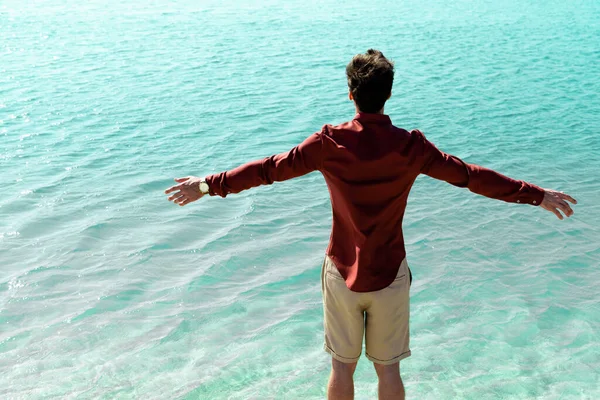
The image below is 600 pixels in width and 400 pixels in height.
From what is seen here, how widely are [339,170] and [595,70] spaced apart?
1684cm

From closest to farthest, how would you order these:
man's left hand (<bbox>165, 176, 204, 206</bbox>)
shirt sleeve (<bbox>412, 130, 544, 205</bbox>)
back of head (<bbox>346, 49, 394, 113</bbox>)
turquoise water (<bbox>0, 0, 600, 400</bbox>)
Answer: back of head (<bbox>346, 49, 394, 113</bbox>) → shirt sleeve (<bbox>412, 130, 544, 205</bbox>) → man's left hand (<bbox>165, 176, 204, 206</bbox>) → turquoise water (<bbox>0, 0, 600, 400</bbox>)

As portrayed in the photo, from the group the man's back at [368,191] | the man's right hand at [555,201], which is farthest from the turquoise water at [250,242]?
the man's right hand at [555,201]

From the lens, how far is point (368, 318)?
10.7 feet

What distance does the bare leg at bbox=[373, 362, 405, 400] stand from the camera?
10.9ft

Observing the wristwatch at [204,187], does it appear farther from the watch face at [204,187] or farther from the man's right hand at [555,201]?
the man's right hand at [555,201]

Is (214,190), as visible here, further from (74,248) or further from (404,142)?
(74,248)

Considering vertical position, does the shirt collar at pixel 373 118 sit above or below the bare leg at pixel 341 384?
above

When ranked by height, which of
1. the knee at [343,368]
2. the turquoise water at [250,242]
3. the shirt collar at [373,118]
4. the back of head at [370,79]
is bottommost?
the turquoise water at [250,242]

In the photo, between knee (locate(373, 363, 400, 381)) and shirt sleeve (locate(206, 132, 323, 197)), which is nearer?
shirt sleeve (locate(206, 132, 323, 197))

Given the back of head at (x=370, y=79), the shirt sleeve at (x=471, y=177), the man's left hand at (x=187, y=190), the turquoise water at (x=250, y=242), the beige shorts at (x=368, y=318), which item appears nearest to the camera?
the back of head at (x=370, y=79)

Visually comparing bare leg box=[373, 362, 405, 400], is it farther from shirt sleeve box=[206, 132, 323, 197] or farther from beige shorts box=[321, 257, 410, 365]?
shirt sleeve box=[206, 132, 323, 197]

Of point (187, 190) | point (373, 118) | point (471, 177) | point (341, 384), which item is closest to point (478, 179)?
point (471, 177)

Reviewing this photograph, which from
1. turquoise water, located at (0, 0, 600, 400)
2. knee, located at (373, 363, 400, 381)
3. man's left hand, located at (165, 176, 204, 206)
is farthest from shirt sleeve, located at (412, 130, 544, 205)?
turquoise water, located at (0, 0, 600, 400)

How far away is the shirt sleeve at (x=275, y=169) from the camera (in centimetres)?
301
